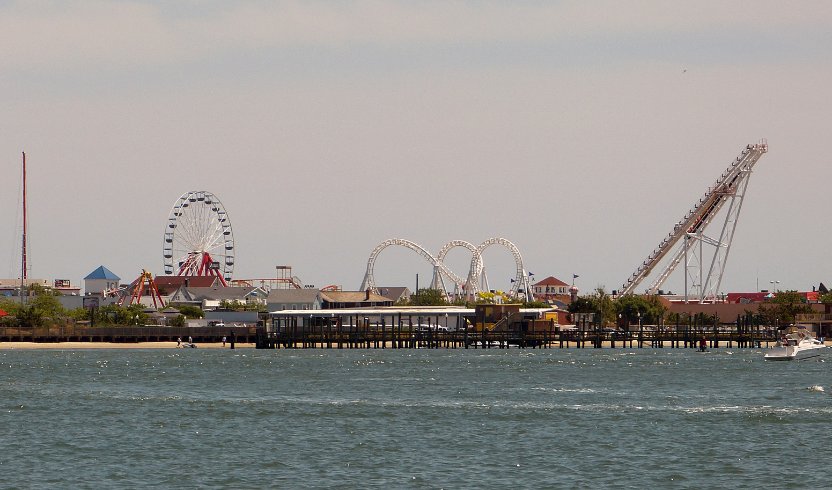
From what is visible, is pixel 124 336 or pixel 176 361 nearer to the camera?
pixel 176 361

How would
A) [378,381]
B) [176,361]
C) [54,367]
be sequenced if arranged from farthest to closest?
1. [176,361]
2. [54,367]
3. [378,381]

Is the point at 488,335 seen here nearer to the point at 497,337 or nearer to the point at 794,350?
the point at 497,337

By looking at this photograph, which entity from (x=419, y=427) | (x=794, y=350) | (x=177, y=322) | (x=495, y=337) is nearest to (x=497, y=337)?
(x=495, y=337)

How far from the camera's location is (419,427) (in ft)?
181

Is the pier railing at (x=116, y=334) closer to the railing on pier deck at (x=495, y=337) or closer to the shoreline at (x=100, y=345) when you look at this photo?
the shoreline at (x=100, y=345)

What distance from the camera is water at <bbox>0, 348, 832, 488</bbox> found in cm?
4253

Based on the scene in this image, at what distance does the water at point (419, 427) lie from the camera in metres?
42.5

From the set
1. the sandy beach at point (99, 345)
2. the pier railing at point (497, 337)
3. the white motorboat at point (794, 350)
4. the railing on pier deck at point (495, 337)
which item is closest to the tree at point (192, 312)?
the sandy beach at point (99, 345)

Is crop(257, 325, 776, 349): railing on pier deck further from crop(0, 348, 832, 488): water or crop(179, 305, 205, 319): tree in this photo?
crop(179, 305, 205, 319): tree

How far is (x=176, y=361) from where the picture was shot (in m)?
116

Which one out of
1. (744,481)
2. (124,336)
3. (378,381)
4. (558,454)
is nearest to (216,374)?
(378,381)

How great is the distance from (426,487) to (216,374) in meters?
55.5

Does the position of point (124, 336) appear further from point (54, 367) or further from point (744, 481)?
point (744, 481)

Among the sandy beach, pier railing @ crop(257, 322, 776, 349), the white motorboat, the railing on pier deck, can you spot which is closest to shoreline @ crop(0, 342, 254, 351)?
the sandy beach
